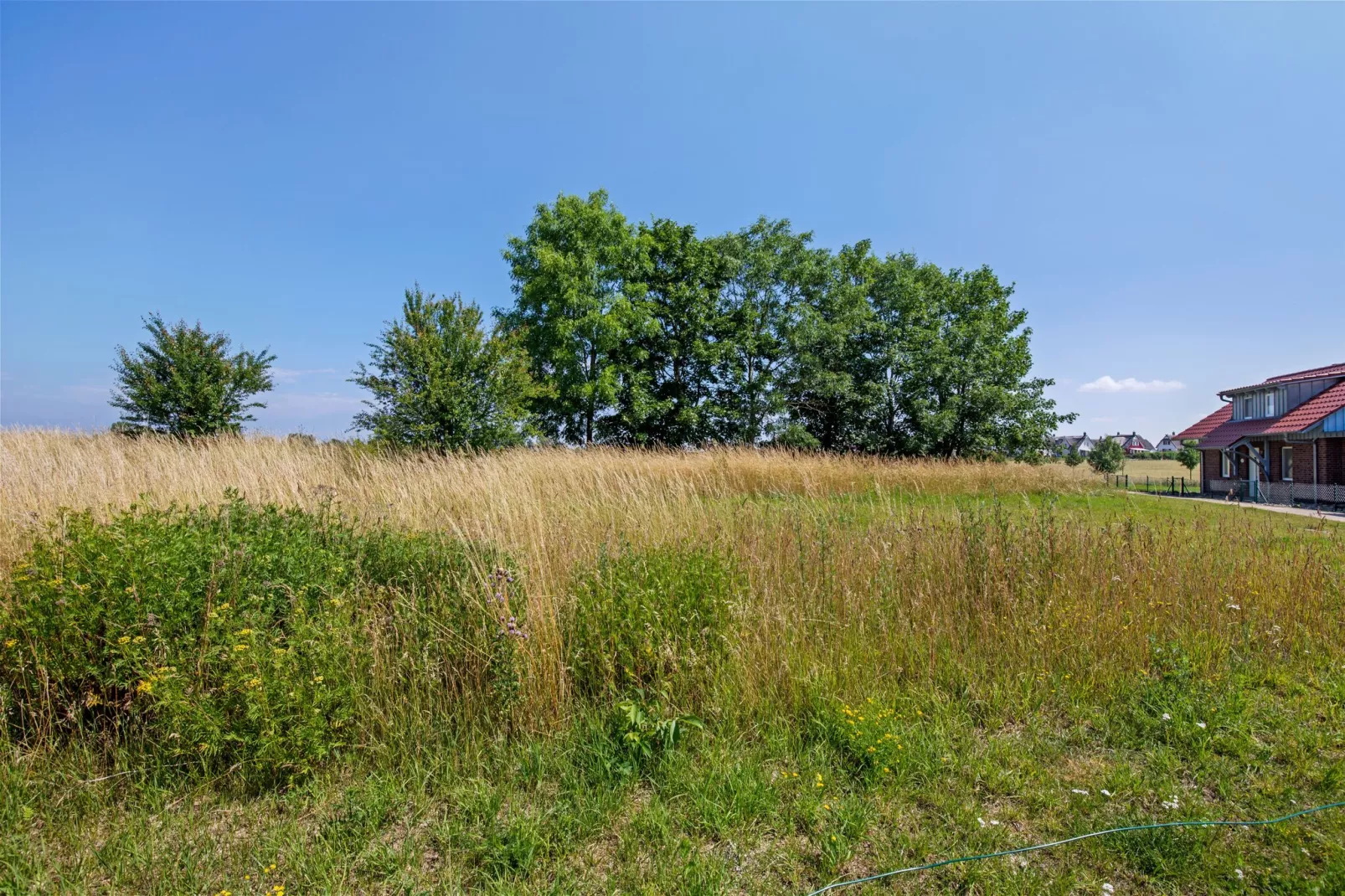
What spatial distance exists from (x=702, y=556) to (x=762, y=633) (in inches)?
24.5

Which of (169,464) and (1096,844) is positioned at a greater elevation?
(169,464)

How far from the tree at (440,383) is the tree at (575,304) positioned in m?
11.2

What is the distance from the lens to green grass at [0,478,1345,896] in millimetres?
2246

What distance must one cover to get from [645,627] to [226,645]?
2180mm

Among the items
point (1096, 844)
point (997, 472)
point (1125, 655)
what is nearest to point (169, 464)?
point (1096, 844)

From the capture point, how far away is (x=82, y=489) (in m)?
5.67

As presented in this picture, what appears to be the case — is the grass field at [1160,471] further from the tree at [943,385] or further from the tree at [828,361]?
the tree at [828,361]

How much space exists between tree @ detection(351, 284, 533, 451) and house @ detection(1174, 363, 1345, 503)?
33052 mm

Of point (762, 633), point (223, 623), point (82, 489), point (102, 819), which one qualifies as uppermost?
point (82, 489)

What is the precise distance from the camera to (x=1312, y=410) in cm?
2547

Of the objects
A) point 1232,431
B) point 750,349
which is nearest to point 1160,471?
point 1232,431

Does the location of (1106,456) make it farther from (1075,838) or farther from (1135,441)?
(1135,441)

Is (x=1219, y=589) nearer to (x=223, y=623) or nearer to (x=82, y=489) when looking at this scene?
(x=223, y=623)

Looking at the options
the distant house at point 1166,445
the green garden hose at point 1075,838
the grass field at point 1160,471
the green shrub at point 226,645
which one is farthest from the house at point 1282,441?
the distant house at point 1166,445
